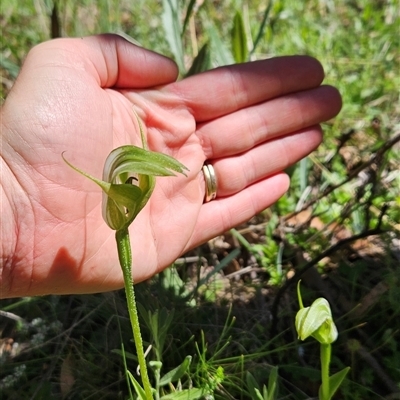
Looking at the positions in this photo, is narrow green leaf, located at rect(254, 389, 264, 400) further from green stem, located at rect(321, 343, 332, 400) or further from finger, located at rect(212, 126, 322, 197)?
finger, located at rect(212, 126, 322, 197)

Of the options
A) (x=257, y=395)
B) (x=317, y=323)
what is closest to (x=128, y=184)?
(x=317, y=323)

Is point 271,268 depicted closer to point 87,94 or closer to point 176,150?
point 176,150

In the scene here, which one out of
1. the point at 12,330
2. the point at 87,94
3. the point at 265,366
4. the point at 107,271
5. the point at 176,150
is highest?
the point at 87,94

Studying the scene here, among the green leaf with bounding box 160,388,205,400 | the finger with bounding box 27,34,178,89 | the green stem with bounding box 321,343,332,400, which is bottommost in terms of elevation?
the green leaf with bounding box 160,388,205,400

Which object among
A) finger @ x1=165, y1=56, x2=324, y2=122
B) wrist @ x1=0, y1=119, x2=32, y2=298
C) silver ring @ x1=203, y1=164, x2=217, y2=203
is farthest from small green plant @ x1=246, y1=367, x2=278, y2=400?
finger @ x1=165, y1=56, x2=324, y2=122

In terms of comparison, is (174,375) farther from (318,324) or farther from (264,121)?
(264,121)

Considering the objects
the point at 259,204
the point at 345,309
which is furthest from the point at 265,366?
the point at 259,204

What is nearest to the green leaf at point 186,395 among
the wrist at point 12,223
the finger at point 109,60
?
the wrist at point 12,223
